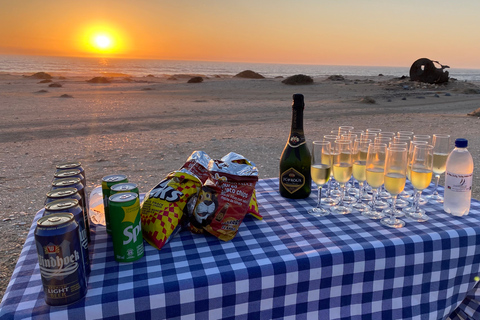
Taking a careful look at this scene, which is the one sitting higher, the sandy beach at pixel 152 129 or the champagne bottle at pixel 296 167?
the champagne bottle at pixel 296 167

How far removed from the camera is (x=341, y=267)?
1.54 meters

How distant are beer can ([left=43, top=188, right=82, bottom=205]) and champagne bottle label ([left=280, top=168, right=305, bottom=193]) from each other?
3.79 feet

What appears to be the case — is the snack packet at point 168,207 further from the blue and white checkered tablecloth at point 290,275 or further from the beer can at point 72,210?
the beer can at point 72,210

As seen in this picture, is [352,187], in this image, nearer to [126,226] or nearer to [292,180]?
[292,180]

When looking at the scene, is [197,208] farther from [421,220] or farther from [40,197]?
[40,197]

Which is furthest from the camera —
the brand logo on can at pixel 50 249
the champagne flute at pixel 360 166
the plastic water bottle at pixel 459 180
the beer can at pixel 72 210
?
the champagne flute at pixel 360 166

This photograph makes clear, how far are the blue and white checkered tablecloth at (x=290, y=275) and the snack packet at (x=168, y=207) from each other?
57mm

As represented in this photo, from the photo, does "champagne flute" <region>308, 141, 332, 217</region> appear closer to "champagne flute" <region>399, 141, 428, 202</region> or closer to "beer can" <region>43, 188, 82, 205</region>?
"champagne flute" <region>399, 141, 428, 202</region>

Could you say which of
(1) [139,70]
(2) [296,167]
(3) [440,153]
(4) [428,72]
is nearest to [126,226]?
(2) [296,167]

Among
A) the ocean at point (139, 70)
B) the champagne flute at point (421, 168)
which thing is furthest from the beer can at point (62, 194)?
the ocean at point (139, 70)

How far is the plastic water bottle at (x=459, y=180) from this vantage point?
1.83 metres

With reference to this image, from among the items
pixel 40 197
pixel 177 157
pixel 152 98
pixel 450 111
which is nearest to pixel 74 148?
pixel 177 157

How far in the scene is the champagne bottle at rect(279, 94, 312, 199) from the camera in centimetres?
214

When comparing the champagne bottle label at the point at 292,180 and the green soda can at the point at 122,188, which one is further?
the champagne bottle label at the point at 292,180
